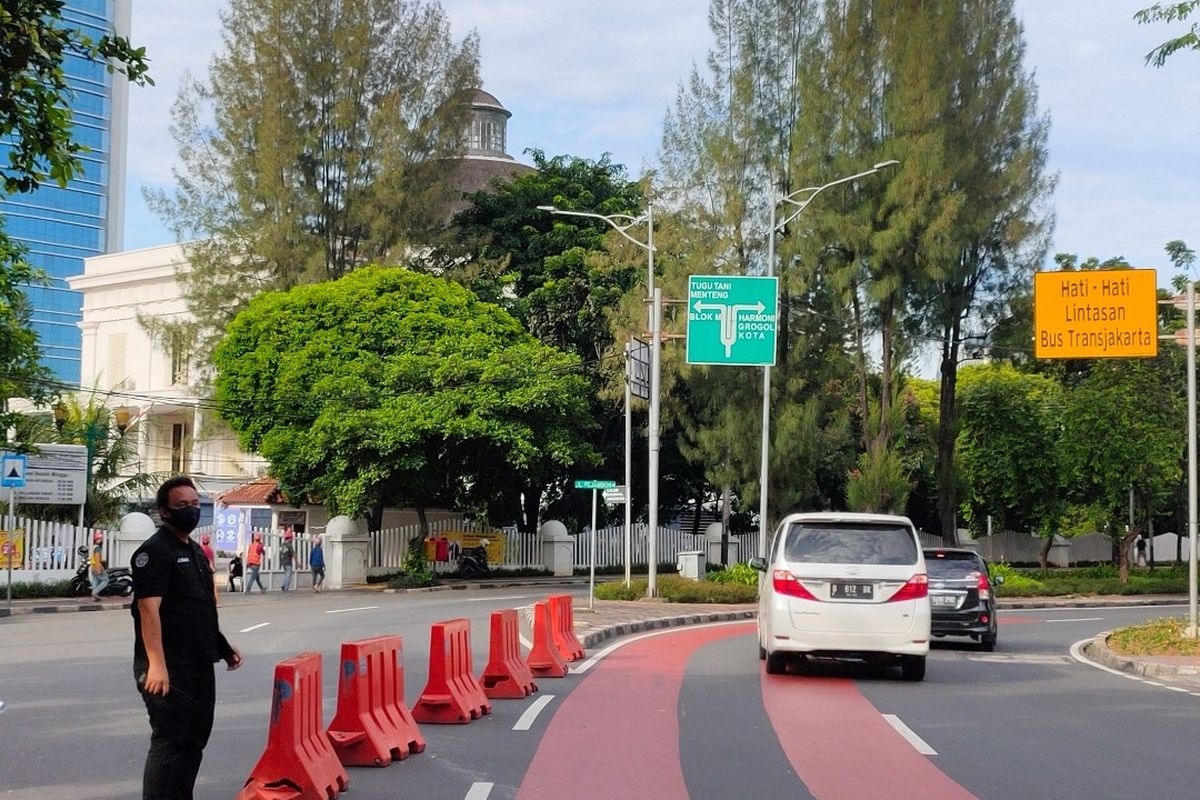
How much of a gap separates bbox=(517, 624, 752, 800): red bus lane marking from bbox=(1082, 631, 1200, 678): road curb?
20.5 feet

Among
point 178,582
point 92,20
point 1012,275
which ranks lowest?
point 178,582

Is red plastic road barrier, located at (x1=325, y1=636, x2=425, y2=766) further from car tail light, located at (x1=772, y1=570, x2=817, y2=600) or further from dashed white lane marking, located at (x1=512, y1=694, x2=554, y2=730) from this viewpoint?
car tail light, located at (x1=772, y1=570, x2=817, y2=600)

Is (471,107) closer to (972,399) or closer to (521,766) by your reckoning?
(972,399)

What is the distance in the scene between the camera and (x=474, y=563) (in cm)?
4562

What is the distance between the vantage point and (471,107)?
168ft

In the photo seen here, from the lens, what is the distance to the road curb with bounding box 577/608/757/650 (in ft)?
72.8

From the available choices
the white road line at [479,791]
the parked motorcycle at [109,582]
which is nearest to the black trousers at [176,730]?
the white road line at [479,791]

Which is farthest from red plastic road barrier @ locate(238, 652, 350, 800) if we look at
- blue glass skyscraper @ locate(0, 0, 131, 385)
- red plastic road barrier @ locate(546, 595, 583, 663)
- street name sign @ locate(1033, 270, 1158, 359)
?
blue glass skyscraper @ locate(0, 0, 131, 385)

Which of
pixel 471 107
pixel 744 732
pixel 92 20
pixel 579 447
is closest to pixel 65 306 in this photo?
pixel 92 20

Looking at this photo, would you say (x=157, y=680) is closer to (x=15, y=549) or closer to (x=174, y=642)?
(x=174, y=642)

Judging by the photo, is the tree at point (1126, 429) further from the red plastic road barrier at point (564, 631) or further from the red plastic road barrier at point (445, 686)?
the red plastic road barrier at point (445, 686)

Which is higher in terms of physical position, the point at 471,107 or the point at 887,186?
the point at 471,107

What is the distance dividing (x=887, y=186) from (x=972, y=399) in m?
9.38

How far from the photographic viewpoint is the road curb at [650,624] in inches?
874
